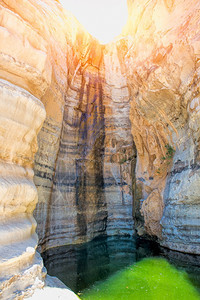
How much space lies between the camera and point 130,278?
19.2ft

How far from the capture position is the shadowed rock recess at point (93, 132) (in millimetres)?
4977

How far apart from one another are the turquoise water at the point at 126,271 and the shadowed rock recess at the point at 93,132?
26.6 inches

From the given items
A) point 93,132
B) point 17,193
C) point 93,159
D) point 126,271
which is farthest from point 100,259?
point 93,132

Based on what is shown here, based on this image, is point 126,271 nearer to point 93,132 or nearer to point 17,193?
point 17,193

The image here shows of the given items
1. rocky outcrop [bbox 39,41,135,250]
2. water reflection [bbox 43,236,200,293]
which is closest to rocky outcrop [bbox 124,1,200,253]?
water reflection [bbox 43,236,200,293]

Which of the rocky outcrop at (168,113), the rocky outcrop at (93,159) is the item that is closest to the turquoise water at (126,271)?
the rocky outcrop at (168,113)

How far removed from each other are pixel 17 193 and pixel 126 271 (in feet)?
14.3

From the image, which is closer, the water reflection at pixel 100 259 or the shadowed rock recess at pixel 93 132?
the shadowed rock recess at pixel 93 132

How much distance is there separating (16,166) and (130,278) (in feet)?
14.8

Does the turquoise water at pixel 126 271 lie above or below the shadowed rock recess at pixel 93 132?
below

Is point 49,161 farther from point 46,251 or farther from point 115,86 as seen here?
point 115,86

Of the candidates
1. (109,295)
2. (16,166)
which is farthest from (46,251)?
(16,166)

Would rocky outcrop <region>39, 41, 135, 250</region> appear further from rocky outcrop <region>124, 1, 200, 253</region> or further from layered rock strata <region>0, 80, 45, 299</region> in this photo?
layered rock strata <region>0, 80, 45, 299</region>

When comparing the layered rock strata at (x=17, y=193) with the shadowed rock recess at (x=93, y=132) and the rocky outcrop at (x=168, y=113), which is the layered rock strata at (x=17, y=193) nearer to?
the shadowed rock recess at (x=93, y=132)
